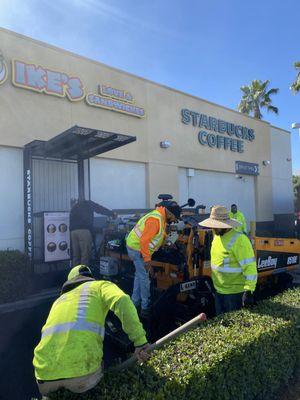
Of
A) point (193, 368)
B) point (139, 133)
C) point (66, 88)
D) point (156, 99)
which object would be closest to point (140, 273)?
point (193, 368)

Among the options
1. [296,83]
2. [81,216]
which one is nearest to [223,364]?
[81,216]

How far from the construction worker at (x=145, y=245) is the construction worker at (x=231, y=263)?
3.41 feet

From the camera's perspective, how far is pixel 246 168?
17625mm

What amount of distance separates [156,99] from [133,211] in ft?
19.3

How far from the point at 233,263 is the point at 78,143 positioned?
545 centimetres

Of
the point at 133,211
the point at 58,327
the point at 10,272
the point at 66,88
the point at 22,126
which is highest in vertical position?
the point at 66,88

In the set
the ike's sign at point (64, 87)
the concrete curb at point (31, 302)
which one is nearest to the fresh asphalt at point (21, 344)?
the concrete curb at point (31, 302)

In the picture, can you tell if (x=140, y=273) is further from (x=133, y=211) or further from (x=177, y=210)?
(x=133, y=211)

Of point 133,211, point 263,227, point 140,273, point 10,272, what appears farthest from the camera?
point 263,227

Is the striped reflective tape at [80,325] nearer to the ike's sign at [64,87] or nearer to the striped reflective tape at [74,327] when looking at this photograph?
the striped reflective tape at [74,327]

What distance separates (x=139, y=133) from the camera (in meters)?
12.6

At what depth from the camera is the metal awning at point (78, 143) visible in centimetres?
778

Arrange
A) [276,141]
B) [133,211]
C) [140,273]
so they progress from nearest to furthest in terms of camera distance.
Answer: [140,273]
[133,211]
[276,141]

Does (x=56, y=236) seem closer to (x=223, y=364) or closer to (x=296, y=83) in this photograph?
(x=223, y=364)
